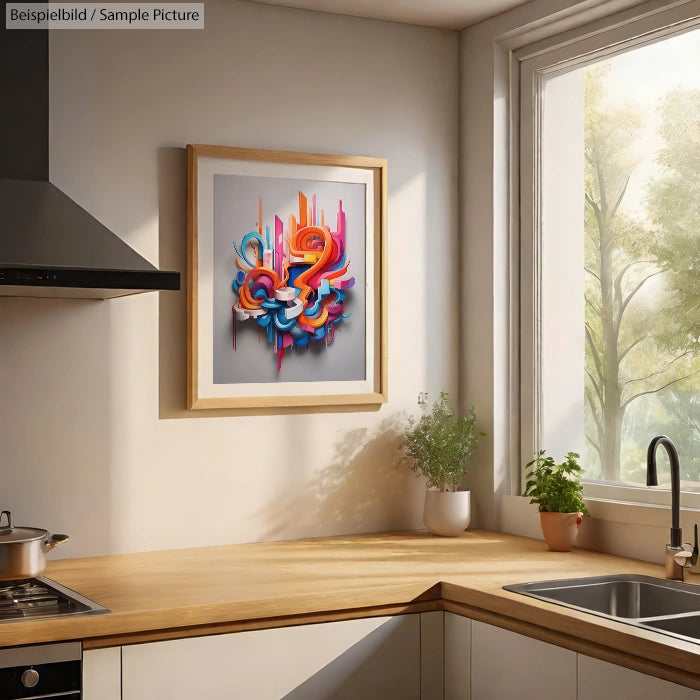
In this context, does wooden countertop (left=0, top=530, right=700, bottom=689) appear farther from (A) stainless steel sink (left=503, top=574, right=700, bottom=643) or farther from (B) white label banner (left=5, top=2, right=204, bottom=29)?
(B) white label banner (left=5, top=2, right=204, bottom=29)

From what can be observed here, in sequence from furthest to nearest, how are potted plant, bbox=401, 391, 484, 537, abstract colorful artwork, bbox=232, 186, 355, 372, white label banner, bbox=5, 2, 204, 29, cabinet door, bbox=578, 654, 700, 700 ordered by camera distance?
1. potted plant, bbox=401, 391, 484, 537
2. abstract colorful artwork, bbox=232, 186, 355, 372
3. white label banner, bbox=5, 2, 204, 29
4. cabinet door, bbox=578, 654, 700, 700

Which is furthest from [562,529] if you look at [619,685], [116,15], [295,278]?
[116,15]

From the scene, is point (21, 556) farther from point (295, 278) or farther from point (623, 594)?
point (623, 594)

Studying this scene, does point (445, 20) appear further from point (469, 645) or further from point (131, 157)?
point (469, 645)

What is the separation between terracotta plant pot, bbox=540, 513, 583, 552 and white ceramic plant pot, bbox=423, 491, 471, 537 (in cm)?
33

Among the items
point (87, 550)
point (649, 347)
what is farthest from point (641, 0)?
point (87, 550)

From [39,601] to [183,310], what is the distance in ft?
3.32

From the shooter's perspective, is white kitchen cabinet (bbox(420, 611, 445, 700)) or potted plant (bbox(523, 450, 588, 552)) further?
potted plant (bbox(523, 450, 588, 552))

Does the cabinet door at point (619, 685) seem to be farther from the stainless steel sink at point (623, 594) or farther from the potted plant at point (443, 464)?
the potted plant at point (443, 464)

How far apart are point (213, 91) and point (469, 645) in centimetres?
174

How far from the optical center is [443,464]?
315cm

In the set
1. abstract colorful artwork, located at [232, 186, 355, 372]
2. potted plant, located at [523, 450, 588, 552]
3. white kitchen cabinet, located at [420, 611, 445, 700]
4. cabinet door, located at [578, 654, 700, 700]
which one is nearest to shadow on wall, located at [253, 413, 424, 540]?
abstract colorful artwork, located at [232, 186, 355, 372]

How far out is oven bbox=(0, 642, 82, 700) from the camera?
203 cm

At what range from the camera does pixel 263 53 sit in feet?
10.1
